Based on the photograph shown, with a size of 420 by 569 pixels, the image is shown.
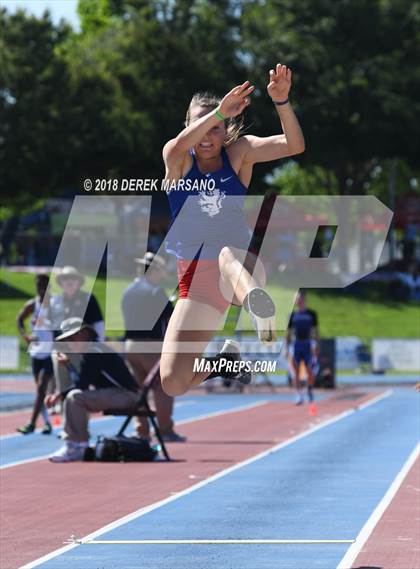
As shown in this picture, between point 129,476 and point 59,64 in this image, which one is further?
point 59,64

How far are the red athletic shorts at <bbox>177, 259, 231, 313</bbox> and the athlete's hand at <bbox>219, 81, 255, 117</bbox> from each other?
960 mm

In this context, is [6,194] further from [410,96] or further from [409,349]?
[409,349]

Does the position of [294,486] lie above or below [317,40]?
below

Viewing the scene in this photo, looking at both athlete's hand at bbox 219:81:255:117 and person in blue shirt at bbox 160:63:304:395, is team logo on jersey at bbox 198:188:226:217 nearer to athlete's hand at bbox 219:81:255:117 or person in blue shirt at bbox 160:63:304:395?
person in blue shirt at bbox 160:63:304:395

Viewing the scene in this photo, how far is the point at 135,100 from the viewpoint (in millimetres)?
56875

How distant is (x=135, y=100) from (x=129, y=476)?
147 ft

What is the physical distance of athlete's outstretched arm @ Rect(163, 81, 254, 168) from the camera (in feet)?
22.7

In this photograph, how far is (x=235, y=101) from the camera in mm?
6930

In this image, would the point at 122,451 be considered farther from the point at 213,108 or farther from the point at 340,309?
the point at 340,309

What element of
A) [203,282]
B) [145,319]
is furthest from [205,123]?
[145,319]

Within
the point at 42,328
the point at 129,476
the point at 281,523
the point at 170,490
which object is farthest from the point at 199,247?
the point at 42,328

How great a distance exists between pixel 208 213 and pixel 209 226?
82 mm

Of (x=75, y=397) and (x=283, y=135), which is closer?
(x=283, y=135)

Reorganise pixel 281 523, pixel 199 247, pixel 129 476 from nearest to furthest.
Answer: pixel 199 247, pixel 281 523, pixel 129 476
